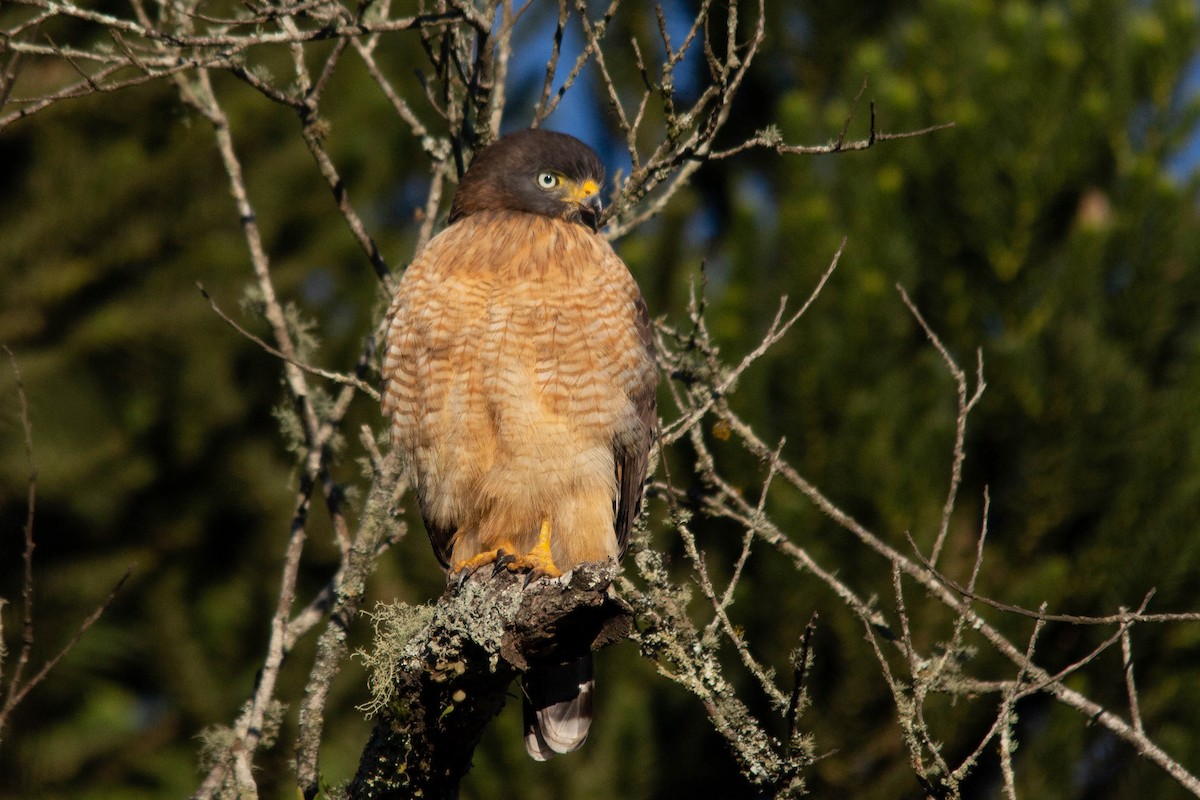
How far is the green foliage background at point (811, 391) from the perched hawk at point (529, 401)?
100 inches

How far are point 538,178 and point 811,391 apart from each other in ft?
9.47

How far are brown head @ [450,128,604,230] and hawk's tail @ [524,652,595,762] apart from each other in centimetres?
151

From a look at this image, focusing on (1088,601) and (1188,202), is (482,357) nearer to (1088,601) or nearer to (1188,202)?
(1088,601)

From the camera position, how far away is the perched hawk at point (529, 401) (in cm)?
383

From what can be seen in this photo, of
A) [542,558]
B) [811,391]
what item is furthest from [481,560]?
[811,391]

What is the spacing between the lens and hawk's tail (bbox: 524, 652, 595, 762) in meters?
3.82

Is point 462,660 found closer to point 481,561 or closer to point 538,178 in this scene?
point 481,561

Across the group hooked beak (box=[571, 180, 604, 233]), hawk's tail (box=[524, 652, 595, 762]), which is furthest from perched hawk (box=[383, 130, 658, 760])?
hooked beak (box=[571, 180, 604, 233])

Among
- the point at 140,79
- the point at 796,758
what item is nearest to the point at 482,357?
the point at 140,79

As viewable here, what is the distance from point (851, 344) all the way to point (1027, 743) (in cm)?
250

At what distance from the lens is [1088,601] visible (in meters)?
6.86

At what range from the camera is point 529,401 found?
3.82m

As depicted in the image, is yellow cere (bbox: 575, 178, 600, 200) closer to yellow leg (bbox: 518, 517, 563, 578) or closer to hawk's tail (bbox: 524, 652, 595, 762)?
yellow leg (bbox: 518, 517, 563, 578)

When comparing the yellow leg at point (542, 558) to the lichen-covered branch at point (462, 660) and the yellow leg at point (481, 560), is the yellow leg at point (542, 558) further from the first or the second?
the lichen-covered branch at point (462, 660)
